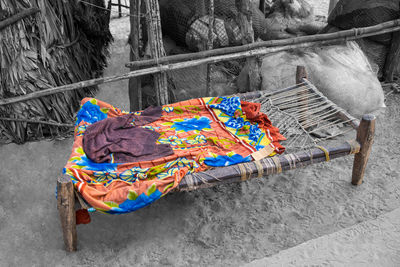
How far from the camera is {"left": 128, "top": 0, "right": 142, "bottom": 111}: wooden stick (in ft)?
10.4

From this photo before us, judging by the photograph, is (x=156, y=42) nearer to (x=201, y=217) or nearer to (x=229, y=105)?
(x=229, y=105)

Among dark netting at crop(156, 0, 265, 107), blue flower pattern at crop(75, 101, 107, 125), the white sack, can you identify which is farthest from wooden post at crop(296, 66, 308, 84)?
blue flower pattern at crop(75, 101, 107, 125)

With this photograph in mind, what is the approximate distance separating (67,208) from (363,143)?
198 cm

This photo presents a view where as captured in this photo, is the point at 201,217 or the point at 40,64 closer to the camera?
the point at 201,217

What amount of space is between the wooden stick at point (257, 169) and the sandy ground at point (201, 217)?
0.34 m

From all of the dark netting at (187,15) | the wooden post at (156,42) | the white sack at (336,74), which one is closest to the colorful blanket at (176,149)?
the wooden post at (156,42)

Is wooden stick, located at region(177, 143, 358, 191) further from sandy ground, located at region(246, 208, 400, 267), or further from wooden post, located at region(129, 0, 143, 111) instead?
wooden post, located at region(129, 0, 143, 111)

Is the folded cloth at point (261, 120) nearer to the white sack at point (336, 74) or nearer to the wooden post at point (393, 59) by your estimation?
the white sack at point (336, 74)

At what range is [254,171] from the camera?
246 cm

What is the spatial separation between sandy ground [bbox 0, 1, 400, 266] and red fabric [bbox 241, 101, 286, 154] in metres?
0.38

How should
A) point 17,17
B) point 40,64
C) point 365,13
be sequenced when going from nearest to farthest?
point 17,17
point 40,64
point 365,13

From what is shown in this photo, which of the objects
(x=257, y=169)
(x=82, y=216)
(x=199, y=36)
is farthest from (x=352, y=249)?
(x=199, y=36)

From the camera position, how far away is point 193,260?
7.67 feet

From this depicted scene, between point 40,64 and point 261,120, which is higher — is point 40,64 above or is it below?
above
